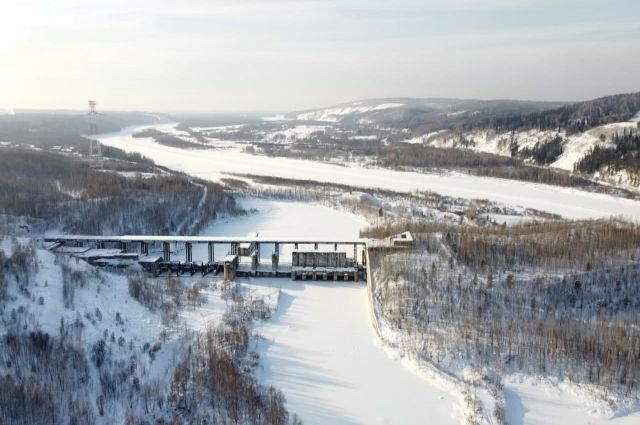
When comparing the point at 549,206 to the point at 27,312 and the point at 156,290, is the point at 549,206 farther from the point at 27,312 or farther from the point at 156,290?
the point at 27,312

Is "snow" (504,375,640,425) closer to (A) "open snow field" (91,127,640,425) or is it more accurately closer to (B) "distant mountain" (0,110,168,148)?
(A) "open snow field" (91,127,640,425)

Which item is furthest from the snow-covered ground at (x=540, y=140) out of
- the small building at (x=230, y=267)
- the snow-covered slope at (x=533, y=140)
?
the small building at (x=230, y=267)

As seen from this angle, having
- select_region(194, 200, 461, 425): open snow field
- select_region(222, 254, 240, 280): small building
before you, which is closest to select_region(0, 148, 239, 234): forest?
select_region(222, 254, 240, 280): small building

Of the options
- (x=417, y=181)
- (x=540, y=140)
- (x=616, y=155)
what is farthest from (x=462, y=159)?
(x=616, y=155)

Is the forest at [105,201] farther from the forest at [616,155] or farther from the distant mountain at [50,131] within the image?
→ the forest at [616,155]

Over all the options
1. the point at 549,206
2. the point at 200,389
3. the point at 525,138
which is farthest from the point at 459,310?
the point at 525,138

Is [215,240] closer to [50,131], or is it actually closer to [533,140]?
[533,140]
